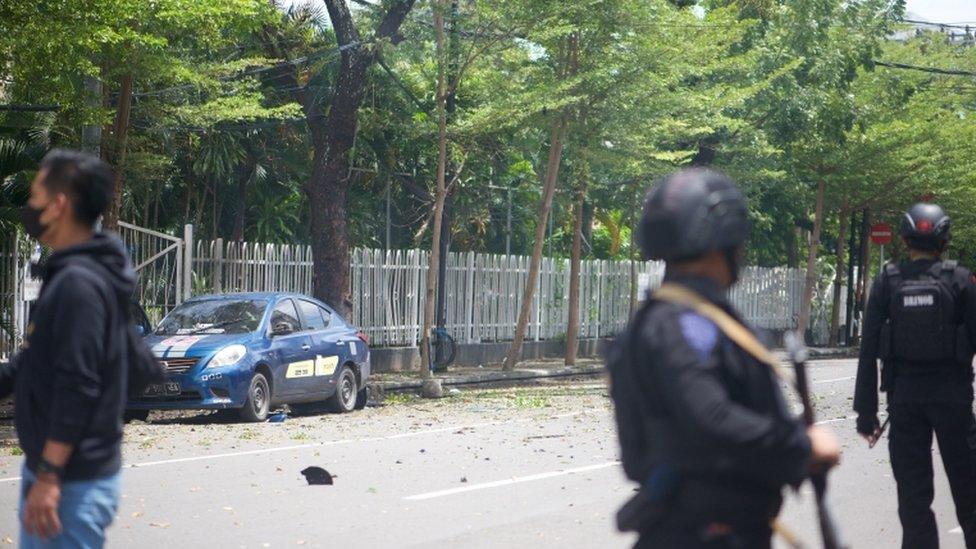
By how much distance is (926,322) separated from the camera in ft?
22.3

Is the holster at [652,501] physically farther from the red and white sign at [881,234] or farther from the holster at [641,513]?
the red and white sign at [881,234]

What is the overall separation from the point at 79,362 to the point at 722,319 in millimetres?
1995

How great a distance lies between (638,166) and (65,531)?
22.9m

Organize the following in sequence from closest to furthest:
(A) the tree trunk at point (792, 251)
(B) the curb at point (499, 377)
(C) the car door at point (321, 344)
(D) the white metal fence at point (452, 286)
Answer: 1. (C) the car door at point (321, 344)
2. (B) the curb at point (499, 377)
3. (D) the white metal fence at point (452, 286)
4. (A) the tree trunk at point (792, 251)

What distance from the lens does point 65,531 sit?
14.0 feet

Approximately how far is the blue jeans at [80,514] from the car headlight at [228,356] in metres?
11.7

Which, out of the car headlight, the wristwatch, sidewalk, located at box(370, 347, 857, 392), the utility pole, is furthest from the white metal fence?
the wristwatch

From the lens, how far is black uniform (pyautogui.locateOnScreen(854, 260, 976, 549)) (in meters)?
6.71

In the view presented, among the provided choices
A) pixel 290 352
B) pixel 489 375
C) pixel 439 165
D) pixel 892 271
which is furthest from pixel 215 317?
pixel 892 271

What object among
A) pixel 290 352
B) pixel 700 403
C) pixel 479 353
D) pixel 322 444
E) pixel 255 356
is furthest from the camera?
pixel 479 353

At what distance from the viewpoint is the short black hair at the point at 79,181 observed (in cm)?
437

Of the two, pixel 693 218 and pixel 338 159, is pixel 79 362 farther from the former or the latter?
pixel 338 159

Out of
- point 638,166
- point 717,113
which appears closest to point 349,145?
point 638,166

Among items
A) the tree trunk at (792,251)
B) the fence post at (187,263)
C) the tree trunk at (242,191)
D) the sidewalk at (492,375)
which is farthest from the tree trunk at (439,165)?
the tree trunk at (792,251)
